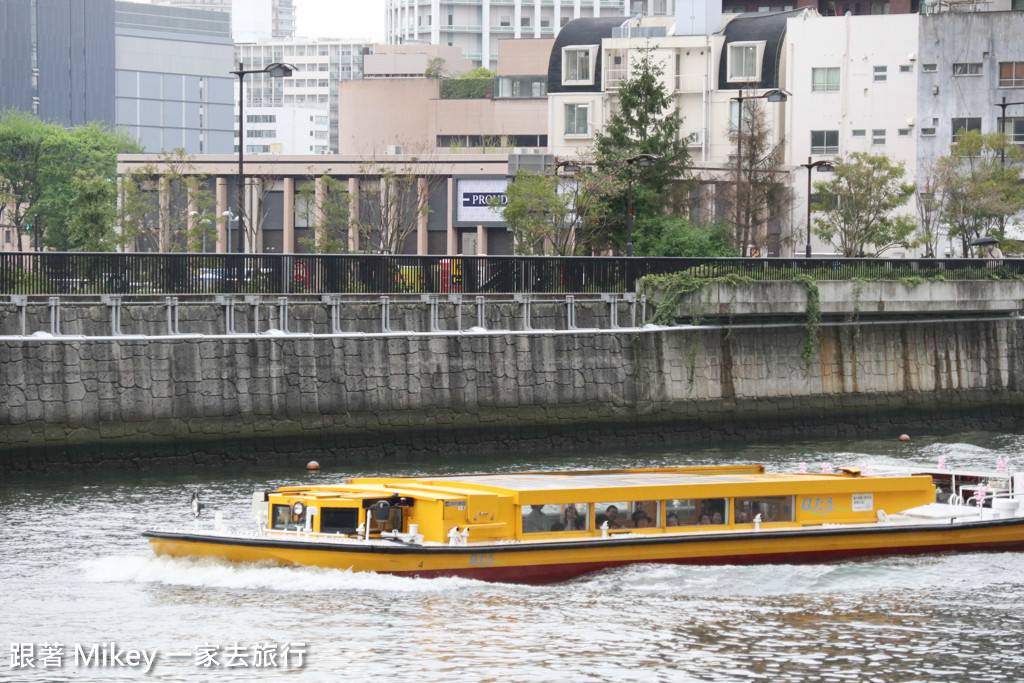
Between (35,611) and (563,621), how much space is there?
25.0ft

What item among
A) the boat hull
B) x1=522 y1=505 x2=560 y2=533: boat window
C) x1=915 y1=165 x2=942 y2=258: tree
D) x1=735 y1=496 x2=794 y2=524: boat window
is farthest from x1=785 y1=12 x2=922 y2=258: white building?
x1=522 y1=505 x2=560 y2=533: boat window

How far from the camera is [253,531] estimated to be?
2370cm

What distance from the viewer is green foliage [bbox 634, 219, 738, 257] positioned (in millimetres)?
50781

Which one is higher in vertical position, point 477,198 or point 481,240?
point 477,198

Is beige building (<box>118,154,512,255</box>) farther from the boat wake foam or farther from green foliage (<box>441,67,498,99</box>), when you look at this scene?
the boat wake foam

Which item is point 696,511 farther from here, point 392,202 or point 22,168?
point 22,168

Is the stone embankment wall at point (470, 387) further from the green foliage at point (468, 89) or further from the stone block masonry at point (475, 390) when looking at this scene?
the green foliage at point (468, 89)

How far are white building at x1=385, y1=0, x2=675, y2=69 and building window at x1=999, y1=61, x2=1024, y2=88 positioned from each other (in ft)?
339

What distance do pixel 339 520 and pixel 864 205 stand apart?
45974mm

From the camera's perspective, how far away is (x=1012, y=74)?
233 ft

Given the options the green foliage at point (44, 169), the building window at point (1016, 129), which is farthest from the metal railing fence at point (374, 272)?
the green foliage at point (44, 169)

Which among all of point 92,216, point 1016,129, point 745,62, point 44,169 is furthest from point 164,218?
point 1016,129

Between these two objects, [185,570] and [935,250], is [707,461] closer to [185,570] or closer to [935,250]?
[185,570]

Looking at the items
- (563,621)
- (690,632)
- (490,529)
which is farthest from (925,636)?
Answer: (490,529)
